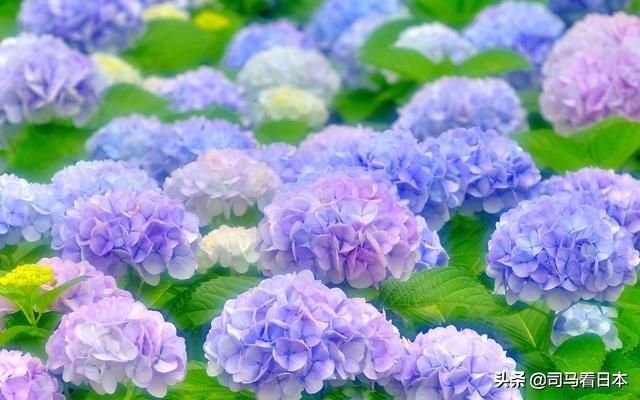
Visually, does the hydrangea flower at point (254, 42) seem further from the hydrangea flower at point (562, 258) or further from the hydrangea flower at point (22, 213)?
the hydrangea flower at point (562, 258)

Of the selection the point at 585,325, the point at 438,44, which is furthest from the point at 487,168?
the point at 438,44

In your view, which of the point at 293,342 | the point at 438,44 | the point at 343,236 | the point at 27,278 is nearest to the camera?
the point at 293,342

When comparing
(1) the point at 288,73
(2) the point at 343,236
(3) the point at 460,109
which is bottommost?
(1) the point at 288,73

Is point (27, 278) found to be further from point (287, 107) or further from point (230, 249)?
point (287, 107)

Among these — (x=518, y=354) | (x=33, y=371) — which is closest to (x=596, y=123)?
(x=518, y=354)

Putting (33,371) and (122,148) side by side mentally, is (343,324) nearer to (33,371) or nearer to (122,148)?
(33,371)

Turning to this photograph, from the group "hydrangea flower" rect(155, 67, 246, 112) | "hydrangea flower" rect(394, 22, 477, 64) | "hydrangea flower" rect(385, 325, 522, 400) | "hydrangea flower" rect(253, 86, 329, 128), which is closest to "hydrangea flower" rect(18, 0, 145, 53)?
"hydrangea flower" rect(155, 67, 246, 112)
